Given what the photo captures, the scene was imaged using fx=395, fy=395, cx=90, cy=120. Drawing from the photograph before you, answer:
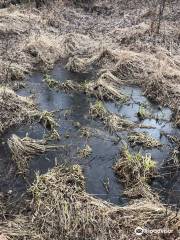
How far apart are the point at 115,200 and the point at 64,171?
39.7 inches

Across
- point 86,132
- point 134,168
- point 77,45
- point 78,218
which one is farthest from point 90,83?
point 78,218

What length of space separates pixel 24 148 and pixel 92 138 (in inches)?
56.8

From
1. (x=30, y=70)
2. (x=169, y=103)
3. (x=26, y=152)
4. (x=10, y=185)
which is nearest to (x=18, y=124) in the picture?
(x=26, y=152)

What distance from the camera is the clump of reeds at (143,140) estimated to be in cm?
789

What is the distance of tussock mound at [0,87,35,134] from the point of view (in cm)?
822

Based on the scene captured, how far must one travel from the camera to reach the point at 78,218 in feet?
19.0

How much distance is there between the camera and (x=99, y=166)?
7293 millimetres

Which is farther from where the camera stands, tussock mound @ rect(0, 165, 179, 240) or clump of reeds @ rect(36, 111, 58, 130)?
clump of reeds @ rect(36, 111, 58, 130)

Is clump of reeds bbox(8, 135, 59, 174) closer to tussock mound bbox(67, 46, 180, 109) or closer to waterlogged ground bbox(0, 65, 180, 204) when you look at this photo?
waterlogged ground bbox(0, 65, 180, 204)

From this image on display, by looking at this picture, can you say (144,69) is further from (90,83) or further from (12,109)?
(12,109)

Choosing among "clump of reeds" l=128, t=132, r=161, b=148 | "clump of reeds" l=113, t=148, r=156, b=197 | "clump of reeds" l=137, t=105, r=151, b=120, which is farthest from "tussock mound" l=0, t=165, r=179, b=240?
"clump of reeds" l=137, t=105, r=151, b=120

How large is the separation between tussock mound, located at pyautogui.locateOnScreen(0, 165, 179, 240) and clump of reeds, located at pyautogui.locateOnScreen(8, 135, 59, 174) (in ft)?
Answer: 2.93
